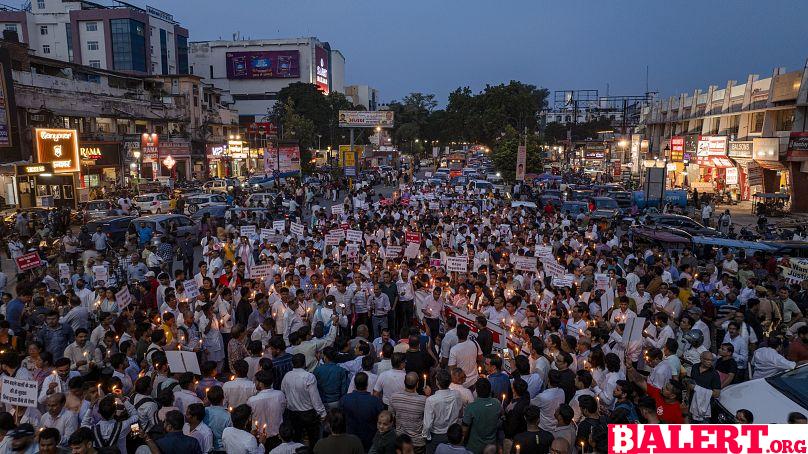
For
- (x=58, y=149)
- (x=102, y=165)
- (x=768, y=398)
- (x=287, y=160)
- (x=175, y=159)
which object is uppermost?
(x=58, y=149)

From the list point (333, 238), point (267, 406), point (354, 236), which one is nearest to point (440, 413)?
point (267, 406)

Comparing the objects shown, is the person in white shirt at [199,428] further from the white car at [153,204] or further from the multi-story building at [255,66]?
the multi-story building at [255,66]

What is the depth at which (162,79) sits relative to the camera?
56125mm

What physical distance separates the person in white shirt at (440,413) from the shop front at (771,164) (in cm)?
3295

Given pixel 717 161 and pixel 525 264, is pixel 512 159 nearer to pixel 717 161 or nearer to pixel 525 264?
pixel 717 161

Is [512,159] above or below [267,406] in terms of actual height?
above

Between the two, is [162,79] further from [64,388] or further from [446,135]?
[64,388]

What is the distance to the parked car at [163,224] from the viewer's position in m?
20.8

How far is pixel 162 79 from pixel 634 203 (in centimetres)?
4565

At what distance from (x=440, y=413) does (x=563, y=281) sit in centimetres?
628

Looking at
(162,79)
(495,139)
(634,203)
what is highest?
(162,79)

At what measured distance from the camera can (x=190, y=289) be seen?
34.3 feet

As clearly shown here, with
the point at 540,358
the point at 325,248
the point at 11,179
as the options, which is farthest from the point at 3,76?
the point at 540,358

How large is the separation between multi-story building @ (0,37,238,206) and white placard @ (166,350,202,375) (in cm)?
2291
